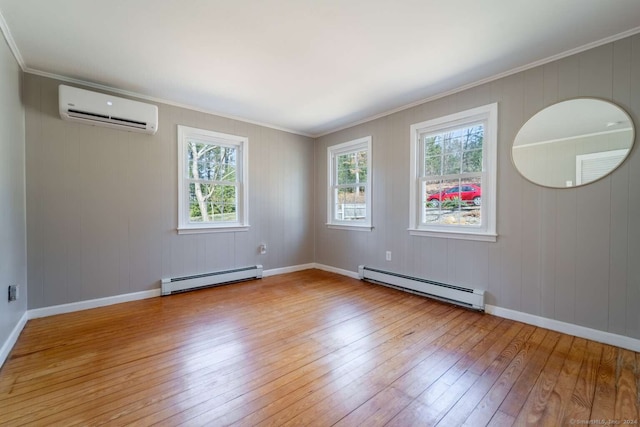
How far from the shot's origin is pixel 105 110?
2.92 m

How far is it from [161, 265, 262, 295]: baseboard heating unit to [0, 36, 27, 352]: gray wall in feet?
4.23

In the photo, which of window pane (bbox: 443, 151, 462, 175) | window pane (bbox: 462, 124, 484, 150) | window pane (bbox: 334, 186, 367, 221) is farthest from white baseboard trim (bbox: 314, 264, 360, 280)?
window pane (bbox: 462, 124, 484, 150)

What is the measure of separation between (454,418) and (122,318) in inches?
120

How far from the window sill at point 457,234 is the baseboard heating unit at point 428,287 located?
558 mm

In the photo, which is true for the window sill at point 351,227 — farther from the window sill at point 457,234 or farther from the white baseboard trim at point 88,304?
the white baseboard trim at point 88,304

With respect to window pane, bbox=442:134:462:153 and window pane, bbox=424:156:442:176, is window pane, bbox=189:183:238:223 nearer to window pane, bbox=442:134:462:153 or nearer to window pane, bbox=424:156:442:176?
window pane, bbox=424:156:442:176

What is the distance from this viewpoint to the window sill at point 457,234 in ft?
9.63

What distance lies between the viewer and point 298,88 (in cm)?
318

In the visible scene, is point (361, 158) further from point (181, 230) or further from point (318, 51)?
point (181, 230)

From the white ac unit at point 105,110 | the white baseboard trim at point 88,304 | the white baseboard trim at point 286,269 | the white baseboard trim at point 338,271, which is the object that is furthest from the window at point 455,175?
the white baseboard trim at point 88,304

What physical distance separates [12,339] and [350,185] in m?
4.10

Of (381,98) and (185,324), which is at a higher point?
(381,98)

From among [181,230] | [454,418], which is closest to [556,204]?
[454,418]

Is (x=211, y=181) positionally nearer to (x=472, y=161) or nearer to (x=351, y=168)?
(x=351, y=168)
